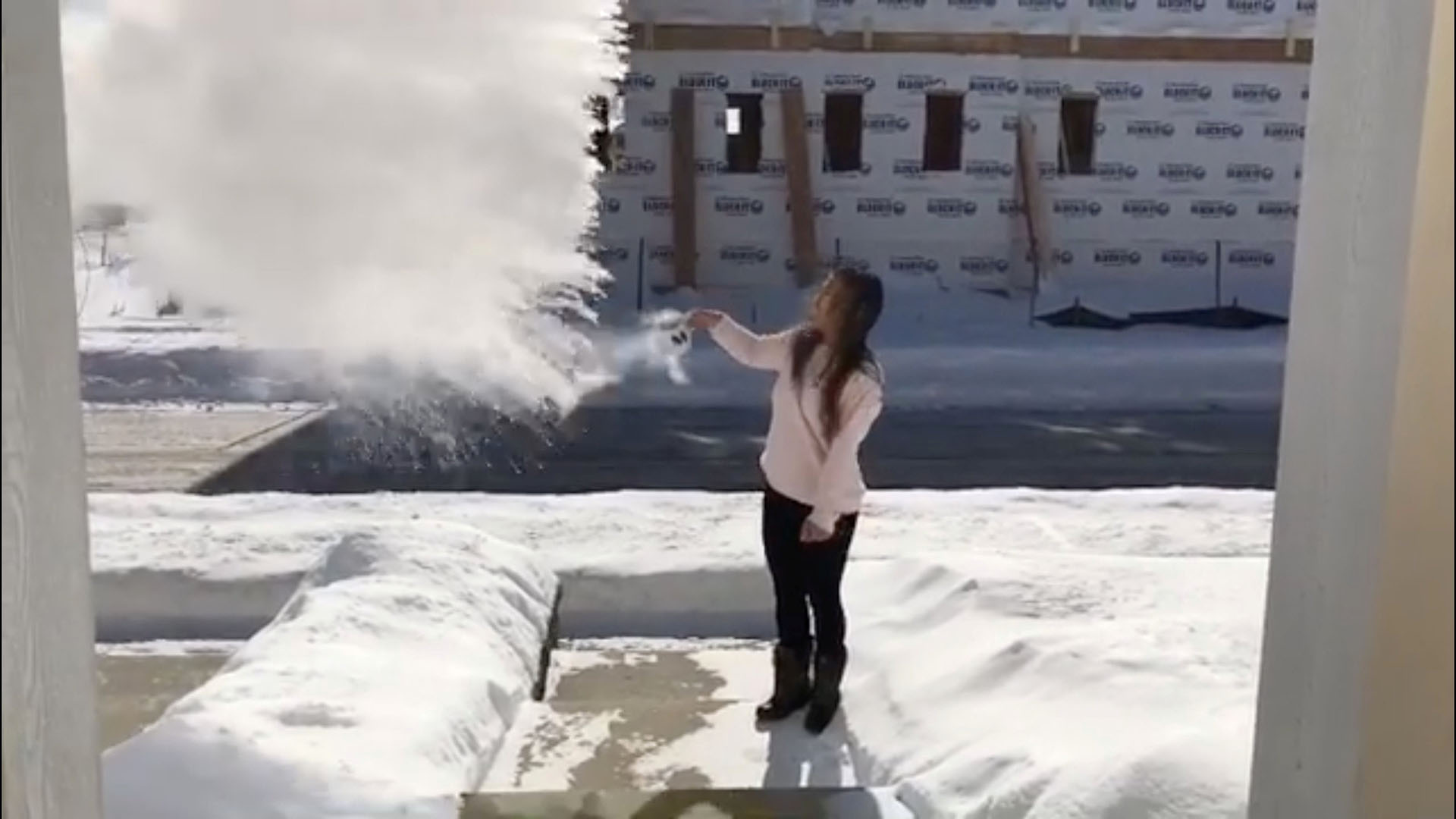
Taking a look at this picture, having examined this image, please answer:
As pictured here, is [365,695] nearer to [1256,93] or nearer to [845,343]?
[845,343]

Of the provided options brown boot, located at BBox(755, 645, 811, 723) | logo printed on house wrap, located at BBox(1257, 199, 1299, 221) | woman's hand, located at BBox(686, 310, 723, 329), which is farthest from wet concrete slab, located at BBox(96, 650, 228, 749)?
logo printed on house wrap, located at BBox(1257, 199, 1299, 221)

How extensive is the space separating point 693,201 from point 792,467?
48.7ft

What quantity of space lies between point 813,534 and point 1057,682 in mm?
953

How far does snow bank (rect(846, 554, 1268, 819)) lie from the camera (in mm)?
3787

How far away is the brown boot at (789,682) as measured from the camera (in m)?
5.36

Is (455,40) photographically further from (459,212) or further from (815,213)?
(815,213)

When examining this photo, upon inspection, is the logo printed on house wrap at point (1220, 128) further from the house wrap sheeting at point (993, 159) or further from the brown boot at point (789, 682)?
the brown boot at point (789, 682)

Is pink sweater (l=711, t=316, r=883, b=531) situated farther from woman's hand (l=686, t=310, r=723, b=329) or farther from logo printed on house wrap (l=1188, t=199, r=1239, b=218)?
logo printed on house wrap (l=1188, t=199, r=1239, b=218)

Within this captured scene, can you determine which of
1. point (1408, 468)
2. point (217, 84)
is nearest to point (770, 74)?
point (217, 84)

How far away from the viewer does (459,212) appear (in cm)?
1517

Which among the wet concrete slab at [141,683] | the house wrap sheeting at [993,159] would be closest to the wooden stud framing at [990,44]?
Answer: the house wrap sheeting at [993,159]

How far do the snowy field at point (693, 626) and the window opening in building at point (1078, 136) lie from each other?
11.2m

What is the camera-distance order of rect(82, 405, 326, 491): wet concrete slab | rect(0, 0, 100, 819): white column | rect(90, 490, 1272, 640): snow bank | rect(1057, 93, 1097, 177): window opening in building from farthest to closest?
rect(1057, 93, 1097, 177): window opening in building → rect(82, 405, 326, 491): wet concrete slab → rect(90, 490, 1272, 640): snow bank → rect(0, 0, 100, 819): white column

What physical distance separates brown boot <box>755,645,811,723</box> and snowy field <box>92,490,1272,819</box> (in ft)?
0.65
